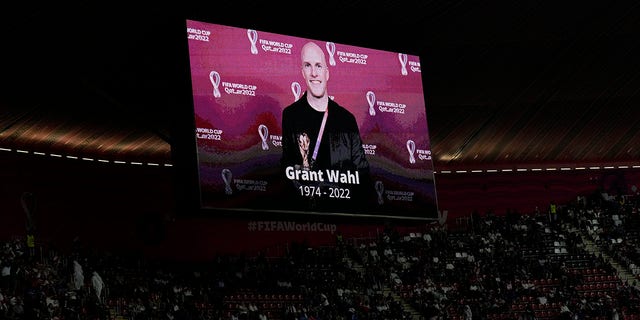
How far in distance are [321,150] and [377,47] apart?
3390 millimetres

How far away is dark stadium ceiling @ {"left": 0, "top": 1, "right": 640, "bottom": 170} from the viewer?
85.0 feet

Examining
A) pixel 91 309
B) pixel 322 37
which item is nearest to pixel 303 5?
pixel 322 37

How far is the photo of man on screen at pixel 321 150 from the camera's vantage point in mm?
22984

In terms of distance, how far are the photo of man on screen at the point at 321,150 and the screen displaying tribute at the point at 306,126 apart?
2 cm

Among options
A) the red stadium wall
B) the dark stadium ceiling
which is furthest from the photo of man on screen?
the red stadium wall

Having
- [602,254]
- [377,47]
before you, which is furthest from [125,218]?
[602,254]

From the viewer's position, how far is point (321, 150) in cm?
2348

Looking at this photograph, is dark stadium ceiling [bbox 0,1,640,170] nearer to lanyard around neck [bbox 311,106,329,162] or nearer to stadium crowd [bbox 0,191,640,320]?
lanyard around neck [bbox 311,106,329,162]

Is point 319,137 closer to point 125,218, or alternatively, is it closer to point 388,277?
point 388,277

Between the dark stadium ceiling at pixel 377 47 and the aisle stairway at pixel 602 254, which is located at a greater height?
the dark stadium ceiling at pixel 377 47

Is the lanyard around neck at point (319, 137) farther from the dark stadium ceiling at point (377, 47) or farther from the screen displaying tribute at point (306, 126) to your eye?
the dark stadium ceiling at point (377, 47)

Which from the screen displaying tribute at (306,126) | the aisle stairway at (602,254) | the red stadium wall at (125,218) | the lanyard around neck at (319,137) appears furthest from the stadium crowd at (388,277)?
the lanyard around neck at (319,137)

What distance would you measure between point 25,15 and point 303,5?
20.7 ft

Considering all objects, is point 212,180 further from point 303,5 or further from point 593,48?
point 593,48
